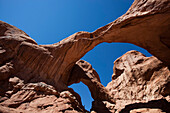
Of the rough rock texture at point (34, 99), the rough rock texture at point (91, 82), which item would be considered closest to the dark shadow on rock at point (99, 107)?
the rough rock texture at point (91, 82)

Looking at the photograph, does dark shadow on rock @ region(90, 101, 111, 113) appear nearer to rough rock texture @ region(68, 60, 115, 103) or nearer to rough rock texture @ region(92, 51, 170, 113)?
rough rock texture @ region(92, 51, 170, 113)

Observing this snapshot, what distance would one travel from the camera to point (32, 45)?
36.4 feet

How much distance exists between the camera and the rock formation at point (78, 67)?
8422 millimetres

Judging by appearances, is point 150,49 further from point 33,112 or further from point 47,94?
point 33,112

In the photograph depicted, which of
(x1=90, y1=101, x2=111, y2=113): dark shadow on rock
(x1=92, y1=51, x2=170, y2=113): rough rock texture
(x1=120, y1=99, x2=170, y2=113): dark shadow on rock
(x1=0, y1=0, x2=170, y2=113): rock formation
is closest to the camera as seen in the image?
(x1=0, y1=0, x2=170, y2=113): rock formation

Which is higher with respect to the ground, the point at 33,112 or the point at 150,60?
the point at 150,60

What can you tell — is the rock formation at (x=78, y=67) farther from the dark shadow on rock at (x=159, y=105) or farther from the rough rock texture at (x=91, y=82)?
the dark shadow on rock at (x=159, y=105)

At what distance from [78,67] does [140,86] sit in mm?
8236

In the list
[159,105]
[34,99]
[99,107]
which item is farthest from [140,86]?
[34,99]

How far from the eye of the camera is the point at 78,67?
53.9ft

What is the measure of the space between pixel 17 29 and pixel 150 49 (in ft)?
45.5

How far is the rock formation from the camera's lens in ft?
27.6

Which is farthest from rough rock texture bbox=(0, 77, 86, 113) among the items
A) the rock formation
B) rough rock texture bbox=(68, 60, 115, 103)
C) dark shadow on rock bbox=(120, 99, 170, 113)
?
dark shadow on rock bbox=(120, 99, 170, 113)

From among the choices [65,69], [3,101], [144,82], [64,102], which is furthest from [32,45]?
[144,82]
